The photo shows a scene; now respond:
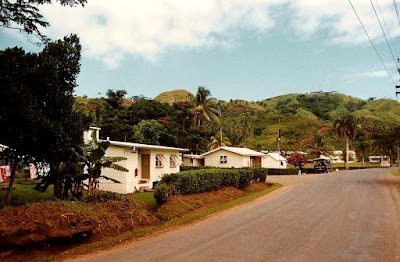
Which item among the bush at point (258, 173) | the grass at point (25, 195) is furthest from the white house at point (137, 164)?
the bush at point (258, 173)

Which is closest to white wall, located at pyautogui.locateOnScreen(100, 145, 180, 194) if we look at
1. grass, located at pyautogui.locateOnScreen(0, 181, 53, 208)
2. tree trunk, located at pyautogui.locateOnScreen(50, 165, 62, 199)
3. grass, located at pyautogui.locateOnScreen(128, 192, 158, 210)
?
grass, located at pyautogui.locateOnScreen(128, 192, 158, 210)

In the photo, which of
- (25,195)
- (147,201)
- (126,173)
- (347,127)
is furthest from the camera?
(347,127)

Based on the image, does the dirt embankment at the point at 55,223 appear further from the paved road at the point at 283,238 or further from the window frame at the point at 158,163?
the window frame at the point at 158,163

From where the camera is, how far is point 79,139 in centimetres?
1120

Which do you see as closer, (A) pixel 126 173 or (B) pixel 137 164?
(A) pixel 126 173

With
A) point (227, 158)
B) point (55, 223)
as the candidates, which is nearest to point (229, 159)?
point (227, 158)

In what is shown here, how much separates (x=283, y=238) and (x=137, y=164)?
14.5 meters

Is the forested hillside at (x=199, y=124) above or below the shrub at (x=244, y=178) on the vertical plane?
above

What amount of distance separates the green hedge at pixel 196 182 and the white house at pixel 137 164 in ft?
14.8

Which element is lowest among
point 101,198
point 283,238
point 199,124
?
point 283,238

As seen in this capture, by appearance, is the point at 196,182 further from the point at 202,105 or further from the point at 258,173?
the point at 202,105

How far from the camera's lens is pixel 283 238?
9086 mm

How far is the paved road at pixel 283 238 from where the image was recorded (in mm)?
7484

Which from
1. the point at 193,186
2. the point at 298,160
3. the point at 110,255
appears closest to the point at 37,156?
the point at 110,255
